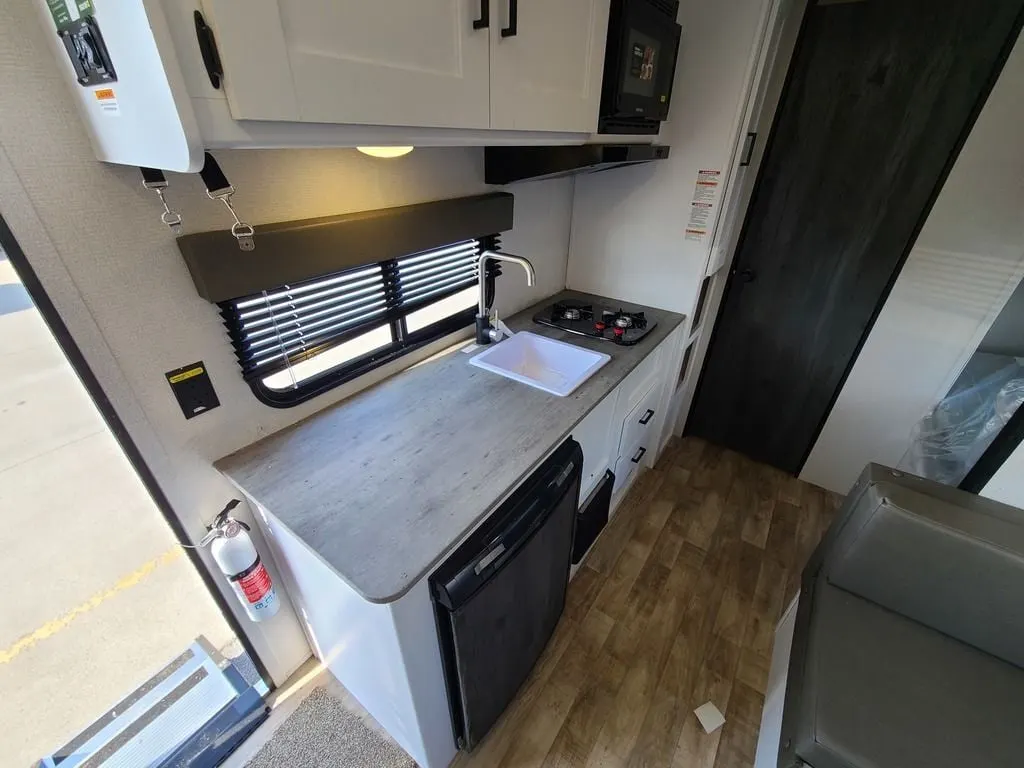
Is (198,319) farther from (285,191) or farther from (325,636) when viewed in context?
(325,636)

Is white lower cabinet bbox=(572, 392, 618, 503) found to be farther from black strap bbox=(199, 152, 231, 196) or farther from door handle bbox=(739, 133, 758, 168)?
door handle bbox=(739, 133, 758, 168)

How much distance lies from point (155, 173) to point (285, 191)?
25 cm

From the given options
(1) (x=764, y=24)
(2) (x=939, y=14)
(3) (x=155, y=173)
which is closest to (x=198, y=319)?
(3) (x=155, y=173)

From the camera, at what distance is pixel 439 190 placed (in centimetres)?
133

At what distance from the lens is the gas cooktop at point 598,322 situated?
1.71 meters

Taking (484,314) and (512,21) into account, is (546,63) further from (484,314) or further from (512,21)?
(484,314)

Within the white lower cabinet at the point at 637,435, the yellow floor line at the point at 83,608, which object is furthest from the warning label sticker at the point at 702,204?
the yellow floor line at the point at 83,608

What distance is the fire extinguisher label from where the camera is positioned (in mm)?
1031

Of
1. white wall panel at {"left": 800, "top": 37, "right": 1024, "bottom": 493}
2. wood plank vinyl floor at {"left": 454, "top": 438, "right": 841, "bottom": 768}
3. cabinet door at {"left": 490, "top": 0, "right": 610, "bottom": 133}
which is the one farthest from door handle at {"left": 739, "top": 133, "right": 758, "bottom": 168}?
wood plank vinyl floor at {"left": 454, "top": 438, "right": 841, "bottom": 768}

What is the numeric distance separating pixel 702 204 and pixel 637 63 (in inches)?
25.8

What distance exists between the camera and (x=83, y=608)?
1560 mm

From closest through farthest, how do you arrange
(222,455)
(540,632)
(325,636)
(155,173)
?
(155,173)
(222,455)
(325,636)
(540,632)

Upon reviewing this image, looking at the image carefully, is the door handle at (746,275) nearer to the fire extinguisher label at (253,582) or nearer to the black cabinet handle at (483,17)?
the black cabinet handle at (483,17)

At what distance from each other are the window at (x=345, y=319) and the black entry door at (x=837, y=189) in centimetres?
139
